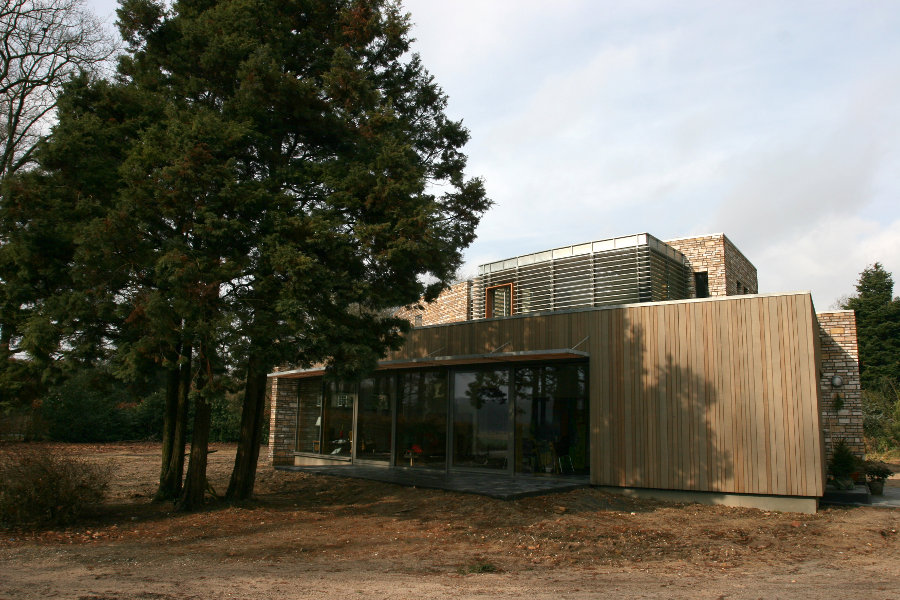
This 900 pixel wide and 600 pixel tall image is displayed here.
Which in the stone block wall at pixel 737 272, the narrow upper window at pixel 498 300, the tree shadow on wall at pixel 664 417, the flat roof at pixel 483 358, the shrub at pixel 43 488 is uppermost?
the stone block wall at pixel 737 272

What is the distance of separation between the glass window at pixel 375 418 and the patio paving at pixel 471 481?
0.55 meters

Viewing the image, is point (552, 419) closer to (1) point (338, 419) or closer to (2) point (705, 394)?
(2) point (705, 394)

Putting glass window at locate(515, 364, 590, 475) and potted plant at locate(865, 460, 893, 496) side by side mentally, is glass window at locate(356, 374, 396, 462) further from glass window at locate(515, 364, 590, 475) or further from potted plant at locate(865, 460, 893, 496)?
potted plant at locate(865, 460, 893, 496)

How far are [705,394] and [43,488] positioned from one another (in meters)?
9.62

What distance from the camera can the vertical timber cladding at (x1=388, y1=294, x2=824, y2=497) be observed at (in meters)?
9.59

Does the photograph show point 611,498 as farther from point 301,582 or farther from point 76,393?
point 76,393

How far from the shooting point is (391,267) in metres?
8.98

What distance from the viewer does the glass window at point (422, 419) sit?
13586 millimetres

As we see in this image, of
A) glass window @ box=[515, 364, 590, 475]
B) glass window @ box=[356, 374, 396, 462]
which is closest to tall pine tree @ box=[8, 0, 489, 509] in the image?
glass window @ box=[515, 364, 590, 475]

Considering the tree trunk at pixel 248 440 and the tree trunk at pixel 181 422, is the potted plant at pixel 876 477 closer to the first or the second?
the tree trunk at pixel 248 440

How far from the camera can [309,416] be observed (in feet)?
54.7

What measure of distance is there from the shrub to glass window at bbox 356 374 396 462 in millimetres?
6639

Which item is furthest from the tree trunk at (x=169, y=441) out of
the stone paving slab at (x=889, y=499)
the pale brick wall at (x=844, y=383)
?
the pale brick wall at (x=844, y=383)

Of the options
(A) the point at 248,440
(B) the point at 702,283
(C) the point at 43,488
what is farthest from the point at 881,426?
(C) the point at 43,488
